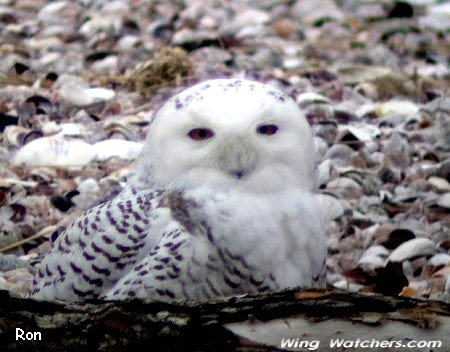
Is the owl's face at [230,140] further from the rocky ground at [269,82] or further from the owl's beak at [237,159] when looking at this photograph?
the rocky ground at [269,82]

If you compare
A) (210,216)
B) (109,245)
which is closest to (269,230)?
(210,216)

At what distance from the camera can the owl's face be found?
3.61 m

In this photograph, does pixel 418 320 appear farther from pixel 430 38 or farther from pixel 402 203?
pixel 430 38

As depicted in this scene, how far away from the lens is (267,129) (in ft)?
12.0

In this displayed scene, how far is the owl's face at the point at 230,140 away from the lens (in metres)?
3.61

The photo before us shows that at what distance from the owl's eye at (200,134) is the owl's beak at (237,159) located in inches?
2.3

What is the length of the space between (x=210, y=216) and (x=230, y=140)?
0.24 m

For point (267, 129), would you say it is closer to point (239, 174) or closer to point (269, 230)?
point (239, 174)

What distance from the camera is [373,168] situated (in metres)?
6.28

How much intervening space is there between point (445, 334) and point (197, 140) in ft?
4.02

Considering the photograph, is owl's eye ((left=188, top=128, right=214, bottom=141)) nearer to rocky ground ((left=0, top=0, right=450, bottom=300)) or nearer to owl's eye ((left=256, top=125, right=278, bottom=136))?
owl's eye ((left=256, top=125, right=278, bottom=136))

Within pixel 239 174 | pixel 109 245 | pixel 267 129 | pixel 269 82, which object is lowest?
pixel 269 82

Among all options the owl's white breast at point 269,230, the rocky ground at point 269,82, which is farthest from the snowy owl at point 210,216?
the rocky ground at point 269,82

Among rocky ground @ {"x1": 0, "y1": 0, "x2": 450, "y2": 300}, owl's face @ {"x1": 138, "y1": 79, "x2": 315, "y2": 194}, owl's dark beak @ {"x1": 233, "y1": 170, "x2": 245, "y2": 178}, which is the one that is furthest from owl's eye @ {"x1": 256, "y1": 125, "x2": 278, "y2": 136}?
rocky ground @ {"x1": 0, "y1": 0, "x2": 450, "y2": 300}
